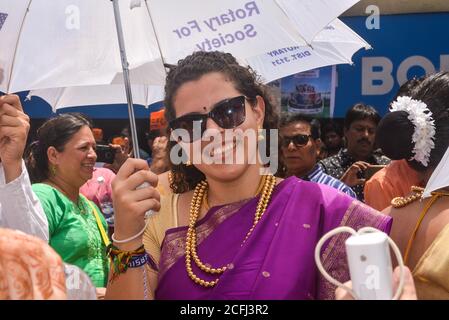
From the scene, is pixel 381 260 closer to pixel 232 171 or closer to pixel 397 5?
pixel 232 171

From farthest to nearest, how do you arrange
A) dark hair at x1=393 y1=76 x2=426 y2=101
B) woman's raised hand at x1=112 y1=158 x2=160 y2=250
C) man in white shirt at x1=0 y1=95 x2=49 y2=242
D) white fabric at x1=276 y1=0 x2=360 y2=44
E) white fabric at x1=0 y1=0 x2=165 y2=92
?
white fabric at x1=276 y1=0 x2=360 y2=44
white fabric at x1=0 y1=0 x2=165 y2=92
dark hair at x1=393 y1=76 x2=426 y2=101
man in white shirt at x1=0 y1=95 x2=49 y2=242
woman's raised hand at x1=112 y1=158 x2=160 y2=250

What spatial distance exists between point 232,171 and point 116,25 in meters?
0.79

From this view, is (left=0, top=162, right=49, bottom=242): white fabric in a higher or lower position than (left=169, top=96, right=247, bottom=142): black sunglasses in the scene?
lower

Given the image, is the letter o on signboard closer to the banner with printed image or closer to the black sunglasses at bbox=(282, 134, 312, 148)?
the banner with printed image

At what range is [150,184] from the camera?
177 cm

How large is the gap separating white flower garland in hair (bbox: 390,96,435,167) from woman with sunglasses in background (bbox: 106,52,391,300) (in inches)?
15.3

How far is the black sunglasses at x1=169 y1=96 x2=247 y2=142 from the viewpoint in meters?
1.81

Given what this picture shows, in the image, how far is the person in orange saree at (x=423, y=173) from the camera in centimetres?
185

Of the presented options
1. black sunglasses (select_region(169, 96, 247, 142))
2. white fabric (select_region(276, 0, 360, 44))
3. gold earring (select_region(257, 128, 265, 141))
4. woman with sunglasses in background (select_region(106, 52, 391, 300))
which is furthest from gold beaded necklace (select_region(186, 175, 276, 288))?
white fabric (select_region(276, 0, 360, 44))

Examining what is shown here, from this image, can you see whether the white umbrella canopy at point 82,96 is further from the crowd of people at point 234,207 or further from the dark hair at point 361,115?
the dark hair at point 361,115

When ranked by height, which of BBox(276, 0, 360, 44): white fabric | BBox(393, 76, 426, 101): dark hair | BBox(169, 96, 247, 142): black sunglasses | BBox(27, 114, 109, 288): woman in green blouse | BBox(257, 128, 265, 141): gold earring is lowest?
BBox(27, 114, 109, 288): woman in green blouse

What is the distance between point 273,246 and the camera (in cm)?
177

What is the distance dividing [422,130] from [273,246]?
2.32ft

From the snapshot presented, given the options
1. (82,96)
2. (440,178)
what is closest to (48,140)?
(82,96)
